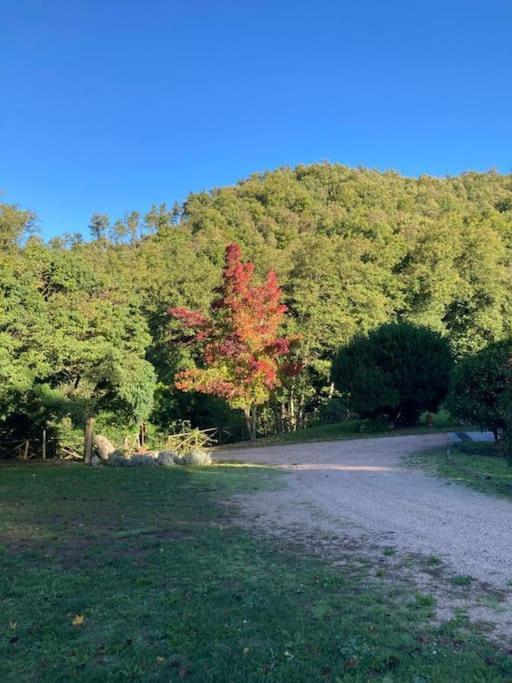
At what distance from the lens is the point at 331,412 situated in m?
34.3

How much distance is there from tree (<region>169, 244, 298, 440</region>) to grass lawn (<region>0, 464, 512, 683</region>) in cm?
1670

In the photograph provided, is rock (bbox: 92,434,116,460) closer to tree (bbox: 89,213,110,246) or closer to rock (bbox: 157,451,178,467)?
rock (bbox: 157,451,178,467)

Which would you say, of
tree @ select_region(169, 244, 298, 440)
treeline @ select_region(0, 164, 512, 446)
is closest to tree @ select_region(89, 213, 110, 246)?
treeline @ select_region(0, 164, 512, 446)

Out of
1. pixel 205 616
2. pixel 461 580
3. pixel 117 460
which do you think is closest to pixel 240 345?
pixel 117 460

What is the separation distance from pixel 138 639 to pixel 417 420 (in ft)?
82.5

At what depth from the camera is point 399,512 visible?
817cm

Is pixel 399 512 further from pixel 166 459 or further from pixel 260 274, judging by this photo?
pixel 260 274

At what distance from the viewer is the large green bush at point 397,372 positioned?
81.8ft

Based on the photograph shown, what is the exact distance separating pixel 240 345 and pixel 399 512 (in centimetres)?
1628

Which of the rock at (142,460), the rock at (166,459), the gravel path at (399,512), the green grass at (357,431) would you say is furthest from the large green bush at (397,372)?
the rock at (142,460)

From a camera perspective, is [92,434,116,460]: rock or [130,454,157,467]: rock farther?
[92,434,116,460]: rock

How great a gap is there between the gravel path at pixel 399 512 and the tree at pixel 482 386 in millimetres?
3275

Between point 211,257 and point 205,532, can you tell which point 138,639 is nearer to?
point 205,532

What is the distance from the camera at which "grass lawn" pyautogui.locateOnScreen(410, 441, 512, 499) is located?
1057cm
